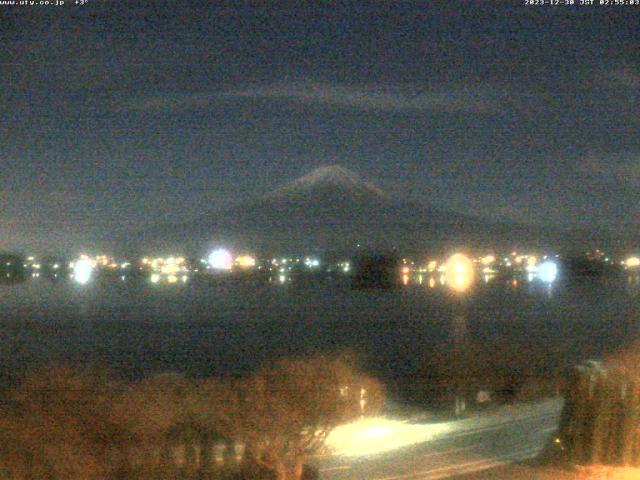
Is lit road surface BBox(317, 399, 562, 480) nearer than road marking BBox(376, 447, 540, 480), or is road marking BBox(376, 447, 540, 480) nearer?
road marking BBox(376, 447, 540, 480)

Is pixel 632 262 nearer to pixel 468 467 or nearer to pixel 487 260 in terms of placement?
pixel 487 260

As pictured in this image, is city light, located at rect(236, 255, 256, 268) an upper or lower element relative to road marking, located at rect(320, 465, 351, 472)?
upper

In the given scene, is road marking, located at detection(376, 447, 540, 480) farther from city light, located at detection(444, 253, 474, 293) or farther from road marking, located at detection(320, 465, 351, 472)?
city light, located at detection(444, 253, 474, 293)

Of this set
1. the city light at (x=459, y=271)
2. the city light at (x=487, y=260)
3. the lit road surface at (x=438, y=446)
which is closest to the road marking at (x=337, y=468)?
the lit road surface at (x=438, y=446)

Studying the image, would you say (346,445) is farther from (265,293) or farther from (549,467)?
(265,293)

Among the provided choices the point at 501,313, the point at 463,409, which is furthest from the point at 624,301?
the point at 463,409

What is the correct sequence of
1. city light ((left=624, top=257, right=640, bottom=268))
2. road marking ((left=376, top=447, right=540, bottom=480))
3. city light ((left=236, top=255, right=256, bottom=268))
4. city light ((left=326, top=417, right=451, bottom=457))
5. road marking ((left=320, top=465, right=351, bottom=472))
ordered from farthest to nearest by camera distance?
city light ((left=236, top=255, right=256, bottom=268)), city light ((left=624, top=257, right=640, bottom=268)), city light ((left=326, top=417, right=451, bottom=457)), road marking ((left=320, top=465, right=351, bottom=472)), road marking ((left=376, top=447, right=540, bottom=480))

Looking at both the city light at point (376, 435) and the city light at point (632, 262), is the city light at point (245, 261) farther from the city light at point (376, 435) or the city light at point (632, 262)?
the city light at point (376, 435)

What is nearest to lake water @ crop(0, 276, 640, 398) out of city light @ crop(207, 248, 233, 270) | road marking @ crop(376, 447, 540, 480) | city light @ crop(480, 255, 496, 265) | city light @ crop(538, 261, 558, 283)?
city light @ crop(538, 261, 558, 283)
